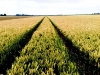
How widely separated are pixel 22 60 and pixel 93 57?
3.10 metres

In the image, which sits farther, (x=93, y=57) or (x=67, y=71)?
(x=93, y=57)

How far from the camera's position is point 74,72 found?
19.8 feet

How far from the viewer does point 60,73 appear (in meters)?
6.04

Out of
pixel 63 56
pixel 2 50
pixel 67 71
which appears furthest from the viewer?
pixel 2 50

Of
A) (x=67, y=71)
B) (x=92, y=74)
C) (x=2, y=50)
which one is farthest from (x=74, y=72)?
(x=2, y=50)

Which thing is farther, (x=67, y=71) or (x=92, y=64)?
(x=92, y=64)

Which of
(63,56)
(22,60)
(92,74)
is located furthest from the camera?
(63,56)

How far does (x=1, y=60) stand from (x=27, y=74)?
240 cm

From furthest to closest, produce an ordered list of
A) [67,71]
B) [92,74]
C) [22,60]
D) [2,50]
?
[2,50], [22,60], [92,74], [67,71]

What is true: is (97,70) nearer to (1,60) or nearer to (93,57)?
(93,57)

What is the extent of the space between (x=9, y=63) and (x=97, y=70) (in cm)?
367

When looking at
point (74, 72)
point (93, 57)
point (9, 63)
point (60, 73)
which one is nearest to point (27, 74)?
point (60, 73)

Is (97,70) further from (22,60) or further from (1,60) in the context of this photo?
(1,60)

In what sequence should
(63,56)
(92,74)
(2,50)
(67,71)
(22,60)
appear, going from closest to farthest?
(67,71) → (92,74) → (22,60) → (63,56) → (2,50)
